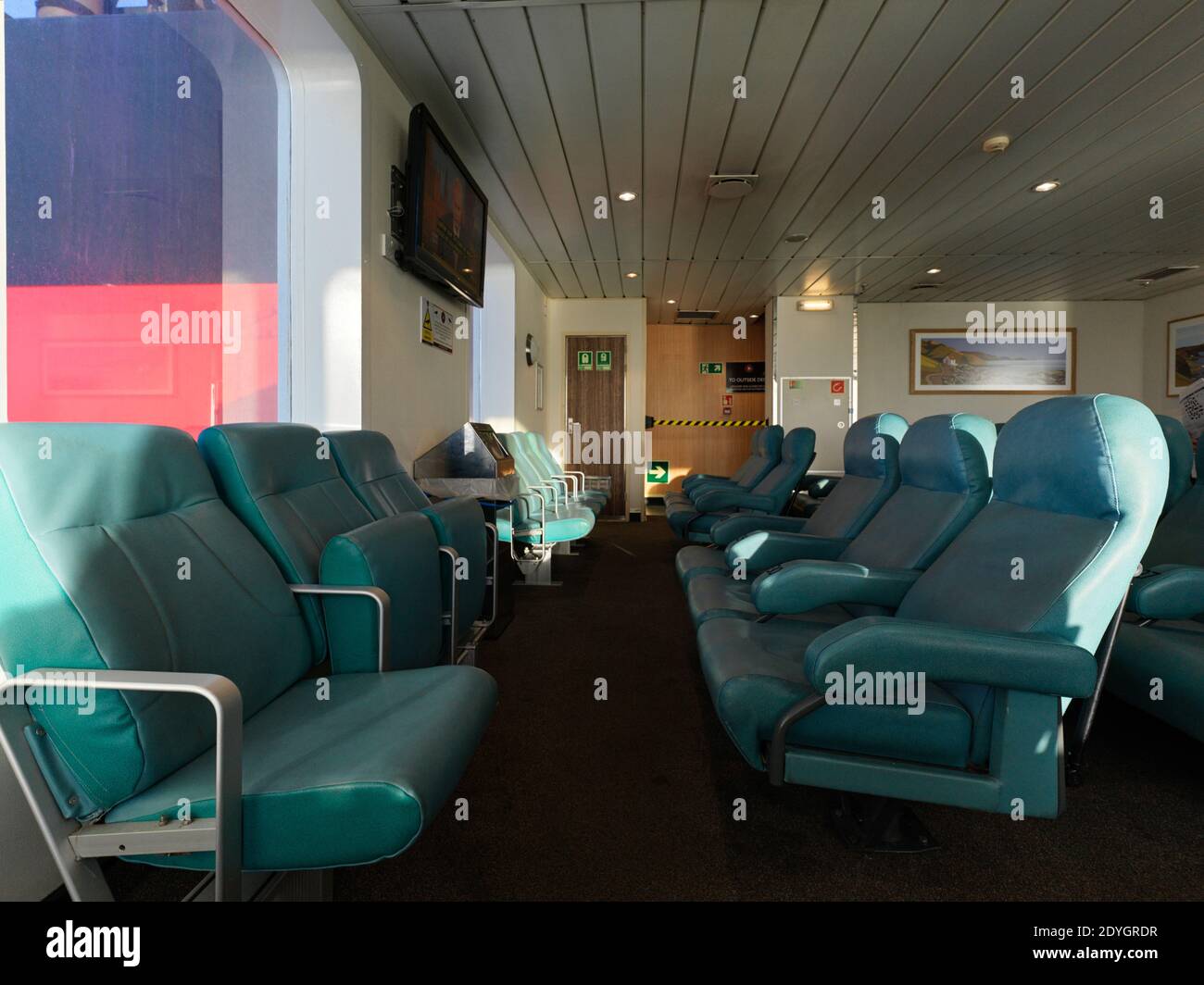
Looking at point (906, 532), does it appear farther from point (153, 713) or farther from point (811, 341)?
point (811, 341)

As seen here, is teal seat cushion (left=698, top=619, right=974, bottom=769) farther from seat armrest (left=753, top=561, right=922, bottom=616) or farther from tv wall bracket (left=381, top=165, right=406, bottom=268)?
tv wall bracket (left=381, top=165, right=406, bottom=268)

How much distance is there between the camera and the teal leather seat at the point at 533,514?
4.51 meters

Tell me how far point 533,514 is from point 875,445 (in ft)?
8.86

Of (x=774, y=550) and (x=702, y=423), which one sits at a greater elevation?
(x=702, y=423)

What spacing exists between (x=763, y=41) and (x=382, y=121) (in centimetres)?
183

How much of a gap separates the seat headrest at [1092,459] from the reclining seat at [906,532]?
376 millimetres

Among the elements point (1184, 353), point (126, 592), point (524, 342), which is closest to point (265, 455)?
point (126, 592)

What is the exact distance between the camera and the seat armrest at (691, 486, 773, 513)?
456 cm

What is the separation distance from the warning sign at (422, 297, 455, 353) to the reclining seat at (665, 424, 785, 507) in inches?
90.1

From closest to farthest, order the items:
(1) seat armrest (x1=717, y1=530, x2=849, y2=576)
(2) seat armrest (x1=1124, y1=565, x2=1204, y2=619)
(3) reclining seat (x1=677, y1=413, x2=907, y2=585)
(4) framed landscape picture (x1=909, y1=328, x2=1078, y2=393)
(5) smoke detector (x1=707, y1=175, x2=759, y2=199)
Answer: (2) seat armrest (x1=1124, y1=565, x2=1204, y2=619), (1) seat armrest (x1=717, y1=530, x2=849, y2=576), (3) reclining seat (x1=677, y1=413, x2=907, y2=585), (5) smoke detector (x1=707, y1=175, x2=759, y2=199), (4) framed landscape picture (x1=909, y1=328, x2=1078, y2=393)

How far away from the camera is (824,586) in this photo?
2029 millimetres

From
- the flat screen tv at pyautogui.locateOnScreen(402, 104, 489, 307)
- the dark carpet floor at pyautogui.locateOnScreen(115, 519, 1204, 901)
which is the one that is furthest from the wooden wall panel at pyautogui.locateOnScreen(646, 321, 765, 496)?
the dark carpet floor at pyautogui.locateOnScreen(115, 519, 1204, 901)

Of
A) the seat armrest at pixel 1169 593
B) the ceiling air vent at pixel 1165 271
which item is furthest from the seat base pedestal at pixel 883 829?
the ceiling air vent at pixel 1165 271

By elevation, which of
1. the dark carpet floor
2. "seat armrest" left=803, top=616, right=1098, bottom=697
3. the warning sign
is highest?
the warning sign
